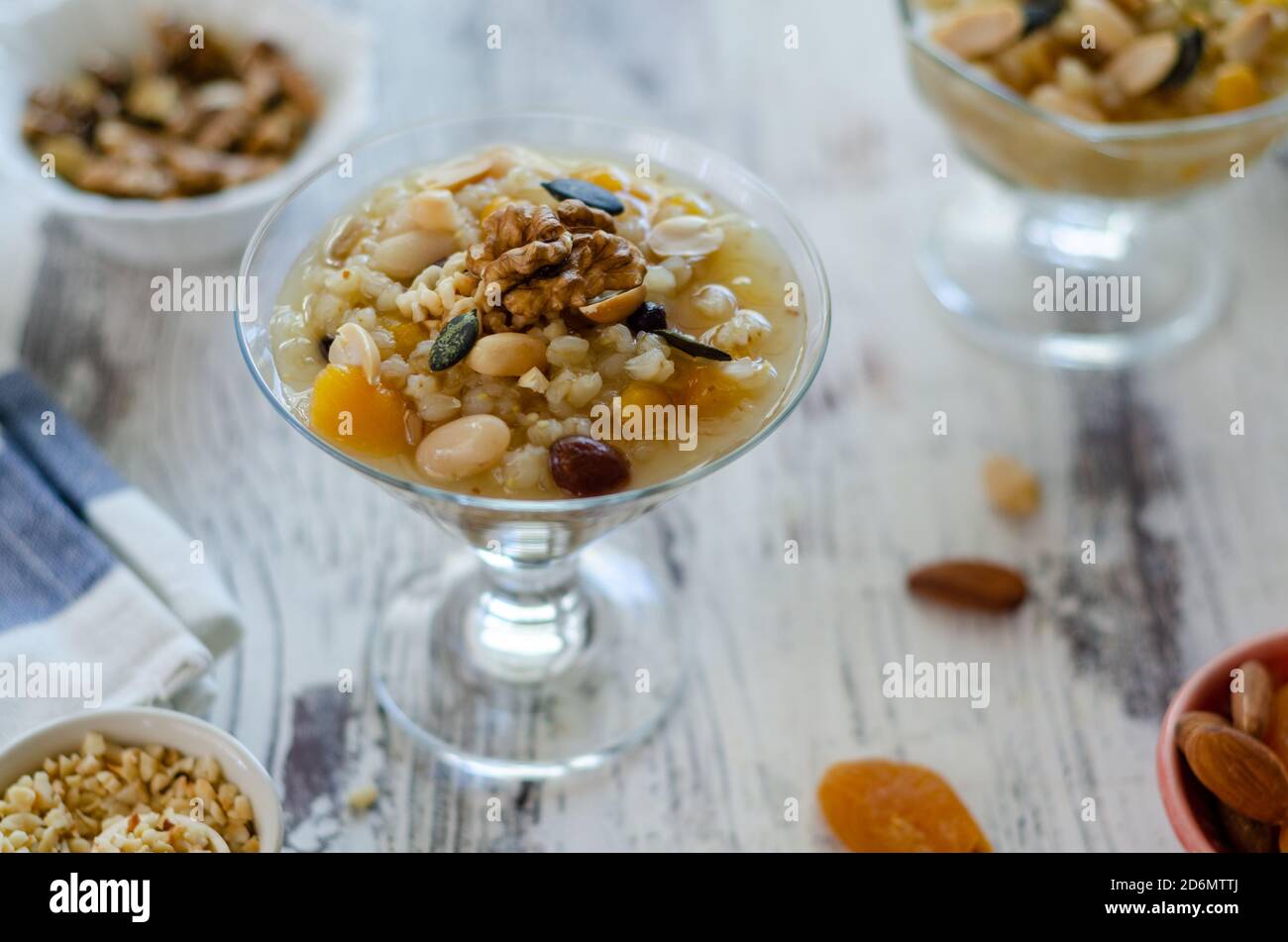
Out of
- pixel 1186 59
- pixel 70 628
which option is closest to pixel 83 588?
pixel 70 628

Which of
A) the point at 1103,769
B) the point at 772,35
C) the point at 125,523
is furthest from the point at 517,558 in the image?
the point at 772,35

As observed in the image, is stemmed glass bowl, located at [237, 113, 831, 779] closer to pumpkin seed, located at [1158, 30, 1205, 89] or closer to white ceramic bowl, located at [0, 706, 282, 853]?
white ceramic bowl, located at [0, 706, 282, 853]

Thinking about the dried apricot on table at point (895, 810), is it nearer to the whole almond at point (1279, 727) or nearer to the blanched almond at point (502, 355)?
the whole almond at point (1279, 727)

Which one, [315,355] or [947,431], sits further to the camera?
[947,431]

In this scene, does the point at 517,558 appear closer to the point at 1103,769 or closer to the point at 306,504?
the point at 306,504

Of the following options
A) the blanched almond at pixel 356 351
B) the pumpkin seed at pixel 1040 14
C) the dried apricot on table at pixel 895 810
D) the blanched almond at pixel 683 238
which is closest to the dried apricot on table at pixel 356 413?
the blanched almond at pixel 356 351

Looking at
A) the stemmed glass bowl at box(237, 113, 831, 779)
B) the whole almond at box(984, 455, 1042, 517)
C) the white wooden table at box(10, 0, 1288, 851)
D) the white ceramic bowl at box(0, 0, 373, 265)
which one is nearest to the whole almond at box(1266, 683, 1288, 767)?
the white wooden table at box(10, 0, 1288, 851)
